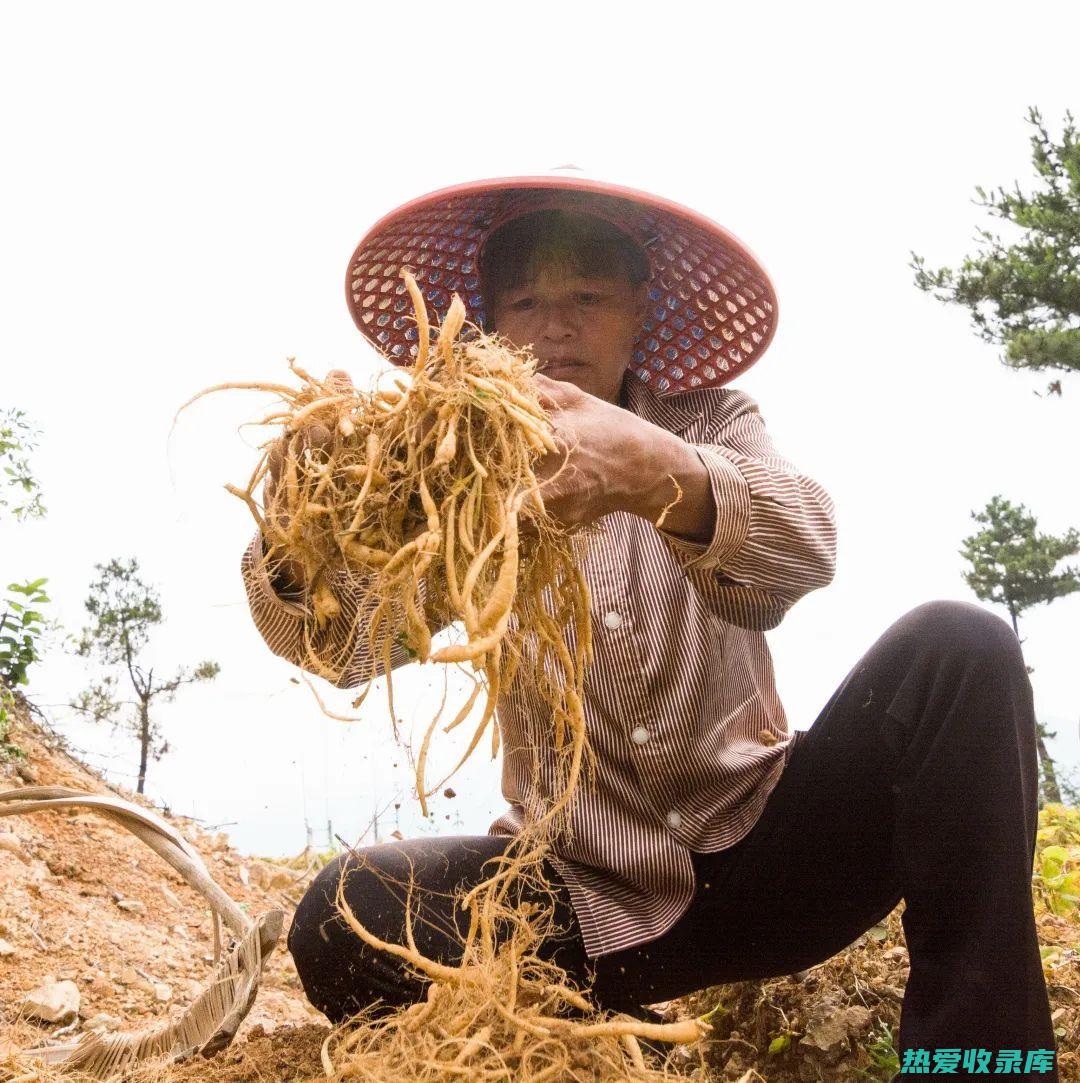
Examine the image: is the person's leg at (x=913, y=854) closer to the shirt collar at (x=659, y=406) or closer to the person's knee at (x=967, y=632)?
the person's knee at (x=967, y=632)

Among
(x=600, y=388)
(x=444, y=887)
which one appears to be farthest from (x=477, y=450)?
(x=444, y=887)

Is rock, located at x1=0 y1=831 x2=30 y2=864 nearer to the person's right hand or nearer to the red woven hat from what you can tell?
the red woven hat

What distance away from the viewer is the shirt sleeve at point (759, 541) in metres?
1.62

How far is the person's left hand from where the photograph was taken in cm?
143

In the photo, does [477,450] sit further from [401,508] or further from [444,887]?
[444,887]

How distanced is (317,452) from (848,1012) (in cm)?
163

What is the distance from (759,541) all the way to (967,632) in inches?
13.6

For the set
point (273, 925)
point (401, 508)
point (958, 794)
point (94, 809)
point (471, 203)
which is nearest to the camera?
point (401, 508)

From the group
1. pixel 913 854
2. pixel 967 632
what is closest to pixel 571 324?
pixel 967 632

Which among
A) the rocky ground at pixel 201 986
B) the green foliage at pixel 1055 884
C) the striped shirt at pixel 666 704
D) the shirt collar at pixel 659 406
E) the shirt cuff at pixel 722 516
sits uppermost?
the shirt collar at pixel 659 406

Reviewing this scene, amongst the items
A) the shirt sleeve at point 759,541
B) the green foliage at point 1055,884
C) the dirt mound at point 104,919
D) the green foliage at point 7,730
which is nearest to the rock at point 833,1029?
the green foliage at point 1055,884

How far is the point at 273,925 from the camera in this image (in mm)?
1814

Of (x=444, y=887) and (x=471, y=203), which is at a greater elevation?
(x=471, y=203)

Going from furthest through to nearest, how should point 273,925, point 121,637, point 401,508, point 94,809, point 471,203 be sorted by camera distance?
point 121,637 < point 471,203 < point 94,809 < point 273,925 < point 401,508
